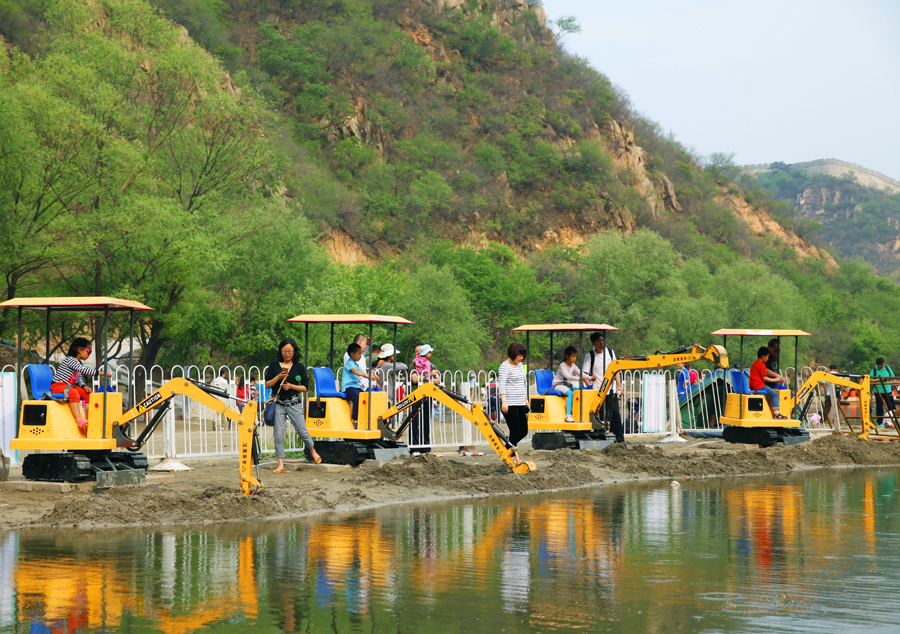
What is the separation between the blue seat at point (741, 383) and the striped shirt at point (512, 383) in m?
5.61

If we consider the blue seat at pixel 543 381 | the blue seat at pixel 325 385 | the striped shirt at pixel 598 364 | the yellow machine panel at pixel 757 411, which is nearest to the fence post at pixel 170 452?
the blue seat at pixel 325 385

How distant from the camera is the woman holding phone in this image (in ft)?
45.3

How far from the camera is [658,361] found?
1681 centimetres

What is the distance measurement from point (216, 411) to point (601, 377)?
8869 mm

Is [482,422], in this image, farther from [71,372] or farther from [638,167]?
[638,167]

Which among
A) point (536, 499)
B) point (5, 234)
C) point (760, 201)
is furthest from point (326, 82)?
point (536, 499)

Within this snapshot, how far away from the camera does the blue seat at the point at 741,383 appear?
61.4 ft

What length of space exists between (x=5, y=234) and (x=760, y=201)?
3258 inches

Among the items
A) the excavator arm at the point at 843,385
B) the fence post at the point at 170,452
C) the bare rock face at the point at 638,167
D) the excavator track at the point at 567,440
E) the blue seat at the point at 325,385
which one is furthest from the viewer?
the bare rock face at the point at 638,167

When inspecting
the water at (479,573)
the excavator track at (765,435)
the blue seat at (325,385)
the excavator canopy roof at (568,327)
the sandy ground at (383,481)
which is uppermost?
the excavator canopy roof at (568,327)

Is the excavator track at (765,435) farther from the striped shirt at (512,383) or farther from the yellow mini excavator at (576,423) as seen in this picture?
the striped shirt at (512,383)

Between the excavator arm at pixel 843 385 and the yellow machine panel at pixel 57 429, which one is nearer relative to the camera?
the yellow machine panel at pixel 57 429

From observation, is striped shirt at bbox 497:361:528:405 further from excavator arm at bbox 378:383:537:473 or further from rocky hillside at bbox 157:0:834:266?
rocky hillside at bbox 157:0:834:266

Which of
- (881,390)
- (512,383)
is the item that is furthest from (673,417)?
(512,383)
